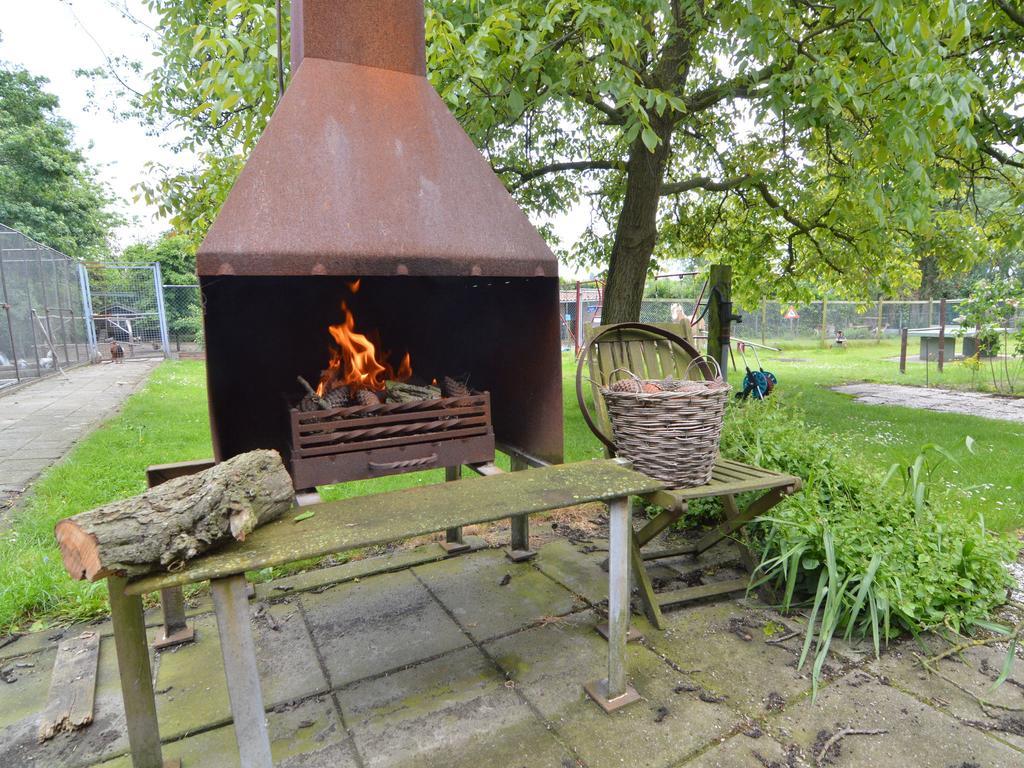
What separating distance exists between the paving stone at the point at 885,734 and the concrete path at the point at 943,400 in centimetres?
551

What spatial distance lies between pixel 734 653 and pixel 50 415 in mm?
6982

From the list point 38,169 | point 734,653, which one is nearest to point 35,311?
point 38,169

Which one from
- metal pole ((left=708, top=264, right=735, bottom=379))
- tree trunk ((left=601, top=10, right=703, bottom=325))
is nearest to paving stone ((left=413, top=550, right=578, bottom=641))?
metal pole ((left=708, top=264, right=735, bottom=379))

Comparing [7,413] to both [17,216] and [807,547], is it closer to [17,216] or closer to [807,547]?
[807,547]

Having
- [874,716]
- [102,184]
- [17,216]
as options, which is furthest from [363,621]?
[102,184]

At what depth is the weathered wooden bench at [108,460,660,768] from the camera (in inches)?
48.8

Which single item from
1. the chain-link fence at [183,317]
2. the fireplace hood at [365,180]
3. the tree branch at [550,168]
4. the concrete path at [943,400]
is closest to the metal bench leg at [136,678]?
the fireplace hood at [365,180]

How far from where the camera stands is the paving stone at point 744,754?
4.97 feet

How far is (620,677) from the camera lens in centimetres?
177

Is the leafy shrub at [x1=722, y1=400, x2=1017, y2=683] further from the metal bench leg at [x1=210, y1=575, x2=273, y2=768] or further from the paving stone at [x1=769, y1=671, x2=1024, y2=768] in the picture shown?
the metal bench leg at [x1=210, y1=575, x2=273, y2=768]

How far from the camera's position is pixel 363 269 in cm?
160

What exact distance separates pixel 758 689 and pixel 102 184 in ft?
82.7

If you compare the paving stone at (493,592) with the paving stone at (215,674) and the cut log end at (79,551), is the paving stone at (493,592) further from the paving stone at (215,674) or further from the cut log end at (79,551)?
the cut log end at (79,551)

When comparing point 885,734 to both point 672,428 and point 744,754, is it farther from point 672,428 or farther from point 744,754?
point 672,428
